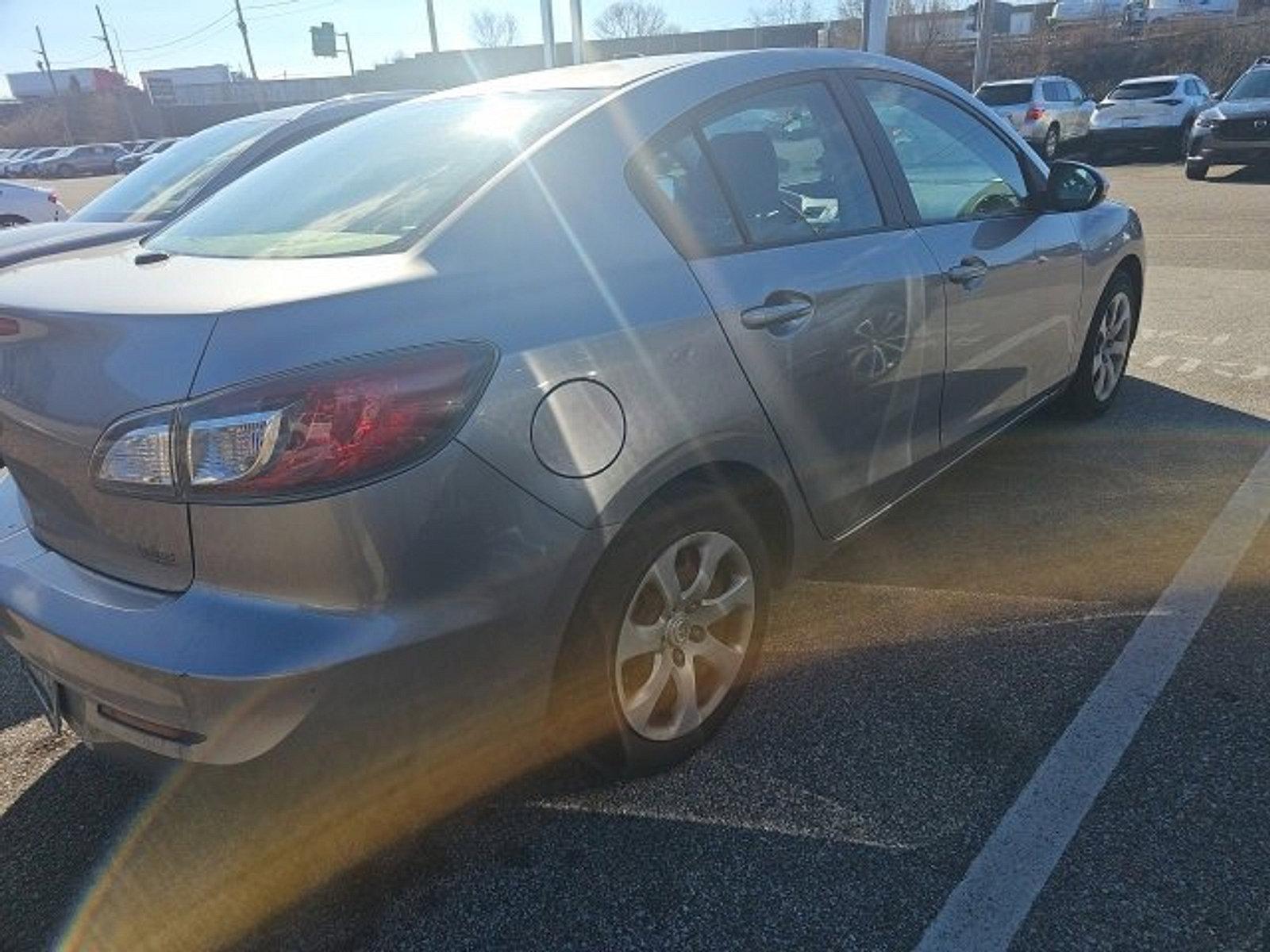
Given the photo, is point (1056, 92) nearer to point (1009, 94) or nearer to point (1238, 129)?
point (1009, 94)

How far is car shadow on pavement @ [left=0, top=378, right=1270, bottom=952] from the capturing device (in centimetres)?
194

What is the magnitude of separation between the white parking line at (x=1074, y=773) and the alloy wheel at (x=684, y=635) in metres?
0.74

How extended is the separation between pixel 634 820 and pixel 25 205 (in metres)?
12.1

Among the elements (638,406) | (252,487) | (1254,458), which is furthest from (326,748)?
(1254,458)

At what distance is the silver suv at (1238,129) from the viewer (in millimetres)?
13984

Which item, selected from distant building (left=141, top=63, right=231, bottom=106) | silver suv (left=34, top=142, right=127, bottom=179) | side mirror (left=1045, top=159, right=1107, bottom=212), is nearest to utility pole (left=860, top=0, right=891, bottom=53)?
side mirror (left=1045, top=159, right=1107, bottom=212)

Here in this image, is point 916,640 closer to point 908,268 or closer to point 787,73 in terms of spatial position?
point 908,268

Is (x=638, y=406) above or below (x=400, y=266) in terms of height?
below

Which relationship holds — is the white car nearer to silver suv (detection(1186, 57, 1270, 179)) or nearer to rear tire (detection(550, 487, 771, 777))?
rear tire (detection(550, 487, 771, 777))

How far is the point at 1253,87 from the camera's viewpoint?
14.7 m

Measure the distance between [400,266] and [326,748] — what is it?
3.04ft

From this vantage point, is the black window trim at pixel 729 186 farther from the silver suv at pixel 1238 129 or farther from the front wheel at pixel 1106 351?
the silver suv at pixel 1238 129

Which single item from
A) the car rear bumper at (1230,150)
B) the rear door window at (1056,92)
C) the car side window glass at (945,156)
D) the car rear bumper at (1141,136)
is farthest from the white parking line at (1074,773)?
the rear door window at (1056,92)

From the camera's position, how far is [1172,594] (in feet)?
10.0
